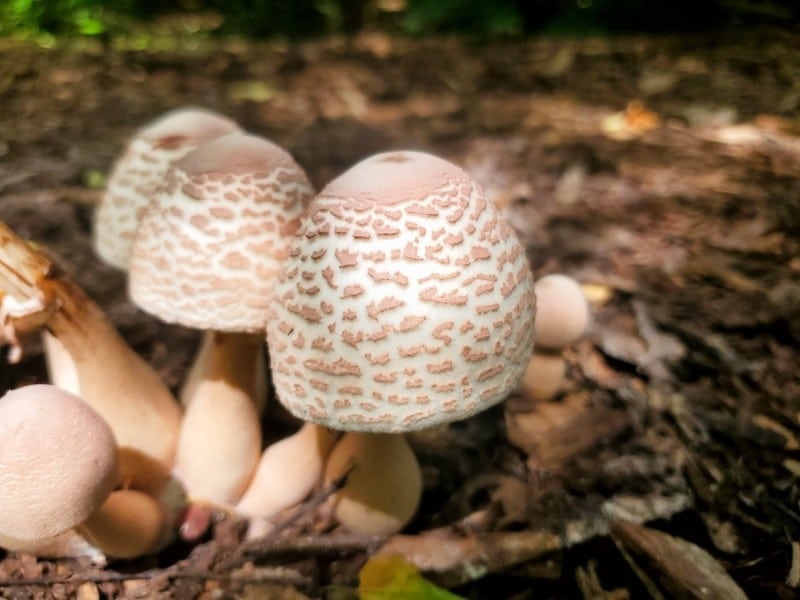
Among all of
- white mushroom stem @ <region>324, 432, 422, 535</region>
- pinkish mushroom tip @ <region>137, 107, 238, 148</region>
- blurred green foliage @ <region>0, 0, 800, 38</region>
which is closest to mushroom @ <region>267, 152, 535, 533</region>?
white mushroom stem @ <region>324, 432, 422, 535</region>

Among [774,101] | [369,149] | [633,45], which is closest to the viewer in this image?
[369,149]

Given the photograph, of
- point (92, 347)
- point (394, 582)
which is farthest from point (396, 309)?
point (92, 347)

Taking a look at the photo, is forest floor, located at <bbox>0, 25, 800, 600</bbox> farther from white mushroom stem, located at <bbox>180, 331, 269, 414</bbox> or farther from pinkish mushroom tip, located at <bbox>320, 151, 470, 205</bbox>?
pinkish mushroom tip, located at <bbox>320, 151, 470, 205</bbox>

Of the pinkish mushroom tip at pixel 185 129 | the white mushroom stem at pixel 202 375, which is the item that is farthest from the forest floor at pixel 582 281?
the pinkish mushroom tip at pixel 185 129

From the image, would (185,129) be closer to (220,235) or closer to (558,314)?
(220,235)

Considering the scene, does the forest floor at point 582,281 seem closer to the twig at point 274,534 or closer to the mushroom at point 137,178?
the twig at point 274,534

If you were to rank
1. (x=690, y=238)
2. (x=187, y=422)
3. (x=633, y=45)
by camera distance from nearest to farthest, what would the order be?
(x=187, y=422) < (x=690, y=238) < (x=633, y=45)

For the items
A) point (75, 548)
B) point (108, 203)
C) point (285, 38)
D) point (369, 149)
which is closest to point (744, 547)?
point (75, 548)

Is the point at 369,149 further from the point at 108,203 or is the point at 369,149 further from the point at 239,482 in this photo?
the point at 239,482
